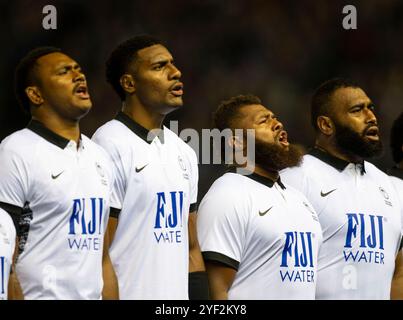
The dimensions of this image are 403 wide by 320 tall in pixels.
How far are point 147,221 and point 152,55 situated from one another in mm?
905

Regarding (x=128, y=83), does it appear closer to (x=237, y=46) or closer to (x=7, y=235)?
(x=7, y=235)

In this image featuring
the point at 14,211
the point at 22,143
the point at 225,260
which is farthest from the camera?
the point at 225,260

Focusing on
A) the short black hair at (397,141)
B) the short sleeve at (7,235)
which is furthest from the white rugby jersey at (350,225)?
the short sleeve at (7,235)

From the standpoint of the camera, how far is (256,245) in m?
6.26

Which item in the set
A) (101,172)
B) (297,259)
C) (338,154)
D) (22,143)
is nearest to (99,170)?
(101,172)

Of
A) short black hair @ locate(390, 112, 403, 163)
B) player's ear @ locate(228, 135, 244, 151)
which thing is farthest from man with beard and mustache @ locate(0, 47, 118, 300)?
short black hair @ locate(390, 112, 403, 163)

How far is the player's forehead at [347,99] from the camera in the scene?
23.0ft

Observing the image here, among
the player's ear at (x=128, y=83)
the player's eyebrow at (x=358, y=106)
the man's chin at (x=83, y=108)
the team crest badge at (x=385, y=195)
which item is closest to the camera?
the man's chin at (x=83, y=108)

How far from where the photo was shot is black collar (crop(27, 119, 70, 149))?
580 cm

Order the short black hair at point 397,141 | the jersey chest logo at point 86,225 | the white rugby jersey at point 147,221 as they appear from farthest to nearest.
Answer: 1. the short black hair at point 397,141
2. the white rugby jersey at point 147,221
3. the jersey chest logo at point 86,225

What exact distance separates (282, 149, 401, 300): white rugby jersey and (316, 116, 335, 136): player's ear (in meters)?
0.13

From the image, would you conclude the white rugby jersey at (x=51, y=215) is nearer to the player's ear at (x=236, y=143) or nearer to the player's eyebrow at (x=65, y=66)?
the player's eyebrow at (x=65, y=66)

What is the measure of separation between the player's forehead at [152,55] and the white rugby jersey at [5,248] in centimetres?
131

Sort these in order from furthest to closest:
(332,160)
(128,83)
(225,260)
Answer: 1. (332,160)
2. (128,83)
3. (225,260)
